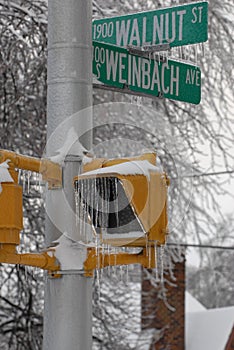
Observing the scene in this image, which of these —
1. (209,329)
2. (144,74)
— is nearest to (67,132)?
(144,74)

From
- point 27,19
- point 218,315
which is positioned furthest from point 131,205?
point 218,315

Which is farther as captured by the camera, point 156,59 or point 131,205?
point 156,59

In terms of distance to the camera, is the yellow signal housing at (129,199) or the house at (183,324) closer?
the yellow signal housing at (129,199)

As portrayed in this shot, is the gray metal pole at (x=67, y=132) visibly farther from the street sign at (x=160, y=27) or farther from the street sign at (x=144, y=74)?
the street sign at (x=160, y=27)

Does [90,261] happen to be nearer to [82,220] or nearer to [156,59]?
[82,220]

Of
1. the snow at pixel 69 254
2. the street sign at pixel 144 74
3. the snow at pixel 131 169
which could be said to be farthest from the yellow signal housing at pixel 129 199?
the street sign at pixel 144 74

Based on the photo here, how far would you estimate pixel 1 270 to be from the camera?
1073 centimetres

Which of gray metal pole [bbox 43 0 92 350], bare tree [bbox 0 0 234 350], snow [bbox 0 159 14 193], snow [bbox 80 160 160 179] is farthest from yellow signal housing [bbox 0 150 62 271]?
bare tree [bbox 0 0 234 350]

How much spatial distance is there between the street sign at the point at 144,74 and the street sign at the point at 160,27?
13 centimetres

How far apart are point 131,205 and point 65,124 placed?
1.67 ft

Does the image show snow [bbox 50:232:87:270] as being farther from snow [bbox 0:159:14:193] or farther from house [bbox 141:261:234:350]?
house [bbox 141:261:234:350]

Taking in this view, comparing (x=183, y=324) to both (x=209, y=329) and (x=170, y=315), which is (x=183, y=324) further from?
(x=209, y=329)

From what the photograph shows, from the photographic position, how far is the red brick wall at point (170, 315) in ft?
45.7

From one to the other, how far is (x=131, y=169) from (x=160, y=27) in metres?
1.31
